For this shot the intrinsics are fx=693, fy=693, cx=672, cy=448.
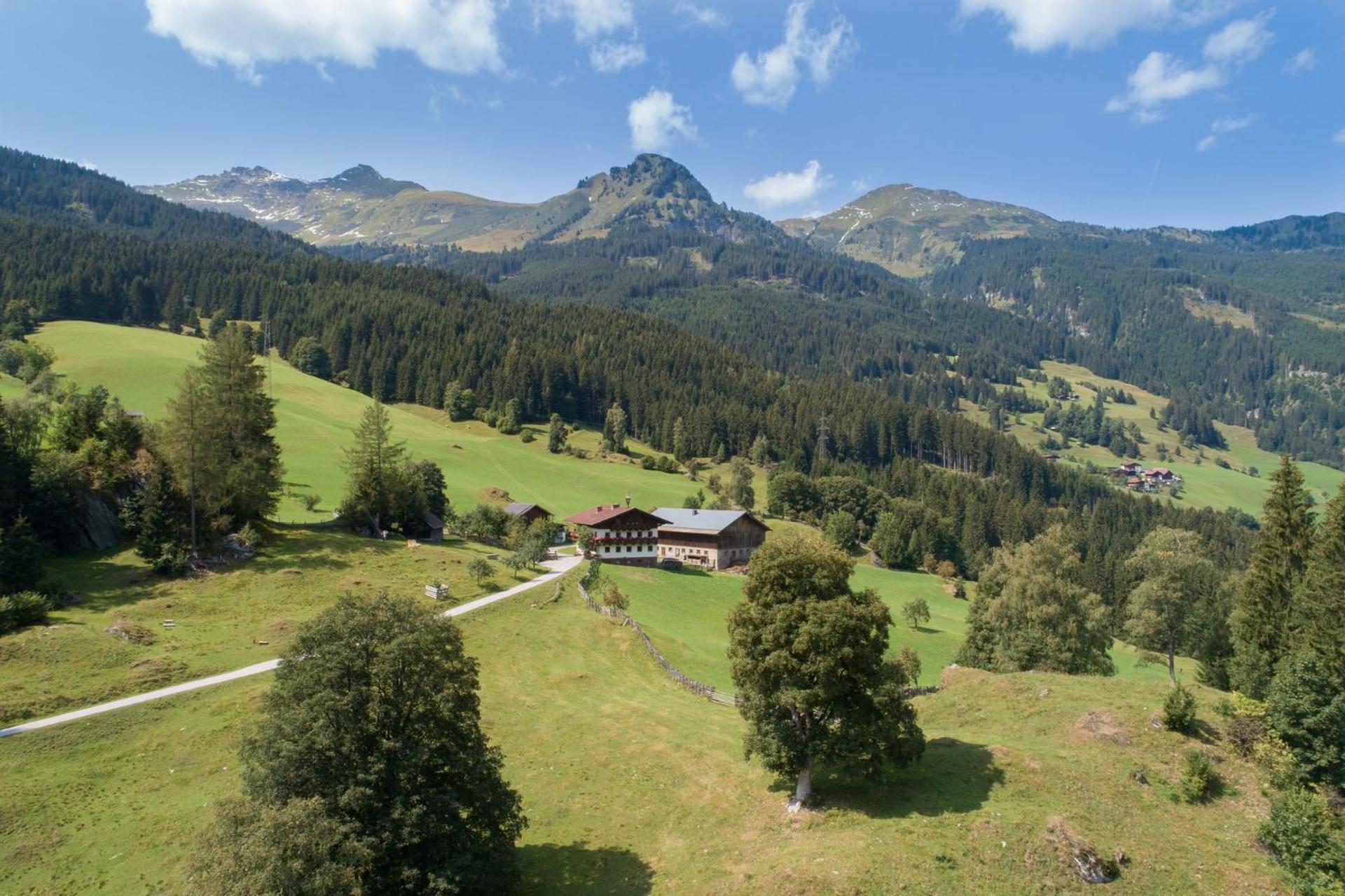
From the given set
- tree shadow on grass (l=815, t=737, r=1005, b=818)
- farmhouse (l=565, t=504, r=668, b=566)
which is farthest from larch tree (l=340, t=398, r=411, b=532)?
tree shadow on grass (l=815, t=737, r=1005, b=818)

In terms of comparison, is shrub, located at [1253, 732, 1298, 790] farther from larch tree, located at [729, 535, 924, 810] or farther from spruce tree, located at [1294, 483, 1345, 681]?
larch tree, located at [729, 535, 924, 810]

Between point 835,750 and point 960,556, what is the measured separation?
116m

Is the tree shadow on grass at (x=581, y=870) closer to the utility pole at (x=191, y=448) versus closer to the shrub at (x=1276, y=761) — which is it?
the shrub at (x=1276, y=761)

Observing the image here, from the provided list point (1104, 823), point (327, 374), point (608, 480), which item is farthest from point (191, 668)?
point (327, 374)

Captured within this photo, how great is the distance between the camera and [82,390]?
113 metres

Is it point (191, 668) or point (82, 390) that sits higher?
point (82, 390)

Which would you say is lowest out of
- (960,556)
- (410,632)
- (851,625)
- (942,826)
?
(960,556)

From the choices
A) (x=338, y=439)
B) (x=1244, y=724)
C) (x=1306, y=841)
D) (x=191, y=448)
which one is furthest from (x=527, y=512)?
(x=1306, y=841)

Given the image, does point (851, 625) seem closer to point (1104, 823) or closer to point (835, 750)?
point (835, 750)

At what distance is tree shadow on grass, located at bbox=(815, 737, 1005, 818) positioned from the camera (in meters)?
26.6

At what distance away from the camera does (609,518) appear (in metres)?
87.2

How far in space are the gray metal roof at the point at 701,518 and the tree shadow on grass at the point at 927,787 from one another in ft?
Result: 207

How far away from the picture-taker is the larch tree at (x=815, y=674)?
27.3 metres

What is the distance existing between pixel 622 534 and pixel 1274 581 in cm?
6379
